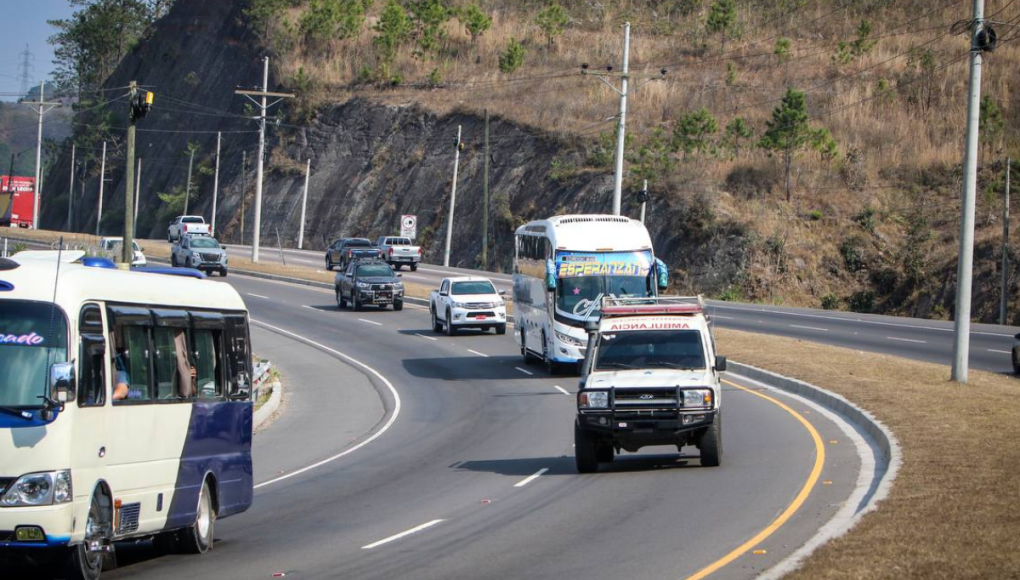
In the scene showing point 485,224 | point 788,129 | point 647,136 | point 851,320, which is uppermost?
point 647,136

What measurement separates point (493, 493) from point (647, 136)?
216 feet

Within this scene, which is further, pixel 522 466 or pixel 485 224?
pixel 485 224

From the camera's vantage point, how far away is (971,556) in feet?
30.3

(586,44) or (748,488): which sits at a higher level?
(586,44)

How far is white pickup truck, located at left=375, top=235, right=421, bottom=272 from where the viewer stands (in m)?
67.8

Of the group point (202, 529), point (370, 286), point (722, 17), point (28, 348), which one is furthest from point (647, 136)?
point (28, 348)

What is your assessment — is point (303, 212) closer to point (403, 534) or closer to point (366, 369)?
point (366, 369)

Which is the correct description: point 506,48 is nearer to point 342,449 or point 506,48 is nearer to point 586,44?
point 586,44

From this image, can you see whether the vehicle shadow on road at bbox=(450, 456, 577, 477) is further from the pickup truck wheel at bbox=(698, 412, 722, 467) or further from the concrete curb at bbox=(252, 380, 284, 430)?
the concrete curb at bbox=(252, 380, 284, 430)

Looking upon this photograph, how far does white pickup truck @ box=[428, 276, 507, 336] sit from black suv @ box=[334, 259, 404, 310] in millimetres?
6571

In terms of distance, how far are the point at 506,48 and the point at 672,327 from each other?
294 feet

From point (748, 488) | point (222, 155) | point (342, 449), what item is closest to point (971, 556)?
point (748, 488)

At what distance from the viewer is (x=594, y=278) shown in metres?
28.6

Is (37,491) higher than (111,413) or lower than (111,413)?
lower
